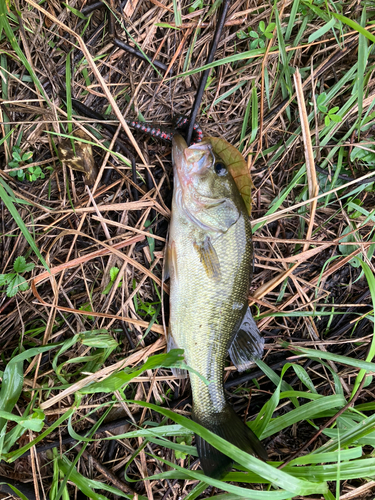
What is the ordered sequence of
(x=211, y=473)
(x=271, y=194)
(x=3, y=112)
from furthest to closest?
(x=271, y=194), (x=3, y=112), (x=211, y=473)

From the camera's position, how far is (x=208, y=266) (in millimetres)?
2389

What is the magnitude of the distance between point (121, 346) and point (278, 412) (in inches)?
60.5

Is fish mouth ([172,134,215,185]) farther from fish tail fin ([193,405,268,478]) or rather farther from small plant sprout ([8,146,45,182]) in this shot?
fish tail fin ([193,405,268,478])

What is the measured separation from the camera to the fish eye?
2.39 meters

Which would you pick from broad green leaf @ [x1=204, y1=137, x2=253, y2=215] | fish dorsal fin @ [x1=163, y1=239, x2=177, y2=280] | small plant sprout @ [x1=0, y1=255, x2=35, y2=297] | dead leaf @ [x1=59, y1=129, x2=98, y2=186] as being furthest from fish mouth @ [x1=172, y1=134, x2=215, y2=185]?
small plant sprout @ [x1=0, y1=255, x2=35, y2=297]

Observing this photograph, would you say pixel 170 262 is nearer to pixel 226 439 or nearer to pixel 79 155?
pixel 79 155

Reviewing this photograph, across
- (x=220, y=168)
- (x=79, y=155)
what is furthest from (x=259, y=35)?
(x=79, y=155)

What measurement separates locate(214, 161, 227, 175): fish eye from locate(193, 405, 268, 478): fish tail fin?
1.83m

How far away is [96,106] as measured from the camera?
8.25 feet

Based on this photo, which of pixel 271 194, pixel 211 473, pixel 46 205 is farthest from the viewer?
pixel 271 194

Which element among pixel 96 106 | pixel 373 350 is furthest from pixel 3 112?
pixel 373 350

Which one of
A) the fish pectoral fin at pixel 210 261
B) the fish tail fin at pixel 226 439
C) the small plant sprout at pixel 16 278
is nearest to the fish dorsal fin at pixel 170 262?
the fish pectoral fin at pixel 210 261

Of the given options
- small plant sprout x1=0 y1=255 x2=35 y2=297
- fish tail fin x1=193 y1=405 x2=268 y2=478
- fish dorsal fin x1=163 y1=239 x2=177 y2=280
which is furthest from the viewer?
fish dorsal fin x1=163 y1=239 x2=177 y2=280

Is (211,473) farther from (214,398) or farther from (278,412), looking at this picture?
(278,412)
